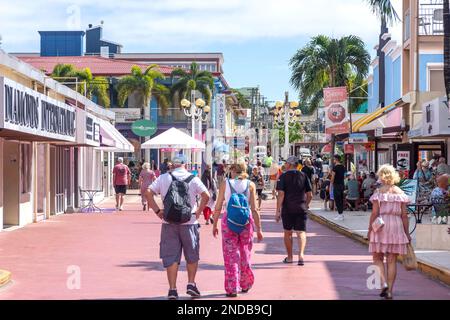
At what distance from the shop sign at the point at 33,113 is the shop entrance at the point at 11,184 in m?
1.33

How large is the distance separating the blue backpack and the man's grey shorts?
0.61 metres

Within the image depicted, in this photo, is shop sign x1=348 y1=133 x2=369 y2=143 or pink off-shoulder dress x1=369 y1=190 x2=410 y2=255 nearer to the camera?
pink off-shoulder dress x1=369 y1=190 x2=410 y2=255

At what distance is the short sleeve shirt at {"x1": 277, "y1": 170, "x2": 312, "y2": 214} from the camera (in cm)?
1446

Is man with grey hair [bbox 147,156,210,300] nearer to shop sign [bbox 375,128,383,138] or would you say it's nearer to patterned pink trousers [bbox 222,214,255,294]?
patterned pink trousers [bbox 222,214,255,294]

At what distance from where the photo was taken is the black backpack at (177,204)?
10578 mm

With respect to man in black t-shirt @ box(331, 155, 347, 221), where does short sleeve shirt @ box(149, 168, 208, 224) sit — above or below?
above

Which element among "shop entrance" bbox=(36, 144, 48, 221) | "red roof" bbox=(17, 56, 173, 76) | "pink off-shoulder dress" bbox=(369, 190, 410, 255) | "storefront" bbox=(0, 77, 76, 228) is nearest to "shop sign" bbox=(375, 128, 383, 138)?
"storefront" bbox=(0, 77, 76, 228)

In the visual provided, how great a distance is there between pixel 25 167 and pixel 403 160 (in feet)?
36.7

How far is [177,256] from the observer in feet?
35.1

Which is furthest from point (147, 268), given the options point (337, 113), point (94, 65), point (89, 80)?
point (94, 65)

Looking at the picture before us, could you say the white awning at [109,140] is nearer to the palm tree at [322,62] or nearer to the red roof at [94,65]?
the palm tree at [322,62]

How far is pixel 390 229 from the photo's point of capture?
432 inches

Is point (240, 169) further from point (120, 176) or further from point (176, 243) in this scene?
point (120, 176)

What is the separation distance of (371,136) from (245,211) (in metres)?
21.9
